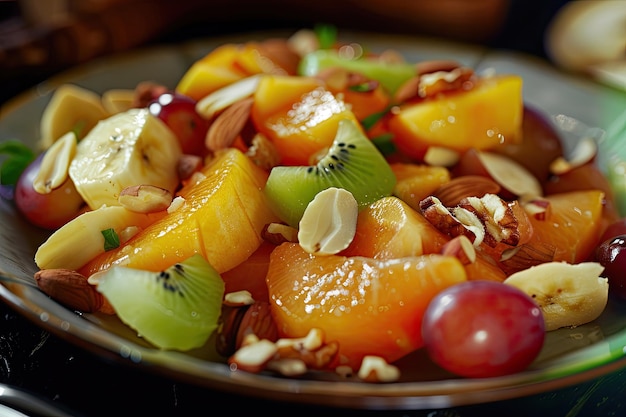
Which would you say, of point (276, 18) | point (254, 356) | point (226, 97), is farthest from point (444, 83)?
point (276, 18)

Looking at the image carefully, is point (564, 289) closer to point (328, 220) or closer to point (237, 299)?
point (328, 220)

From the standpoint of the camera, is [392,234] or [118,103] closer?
[392,234]

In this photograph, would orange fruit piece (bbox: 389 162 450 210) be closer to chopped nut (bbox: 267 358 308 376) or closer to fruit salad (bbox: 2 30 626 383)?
fruit salad (bbox: 2 30 626 383)

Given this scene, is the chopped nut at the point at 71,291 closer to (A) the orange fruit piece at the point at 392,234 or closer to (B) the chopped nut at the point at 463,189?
(A) the orange fruit piece at the point at 392,234

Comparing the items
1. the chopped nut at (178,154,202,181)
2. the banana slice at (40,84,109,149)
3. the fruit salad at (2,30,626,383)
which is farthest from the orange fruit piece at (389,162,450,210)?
the banana slice at (40,84,109,149)

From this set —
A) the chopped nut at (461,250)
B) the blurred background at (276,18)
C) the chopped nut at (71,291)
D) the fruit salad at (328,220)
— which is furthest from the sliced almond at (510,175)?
the blurred background at (276,18)

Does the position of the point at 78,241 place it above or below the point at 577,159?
above
